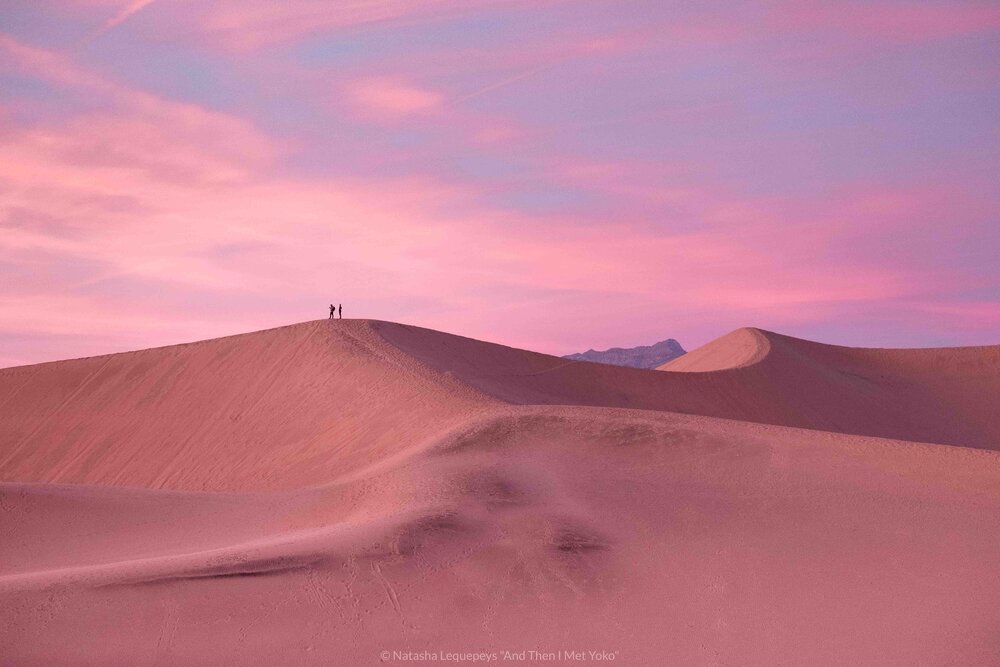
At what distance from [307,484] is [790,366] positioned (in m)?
25.3

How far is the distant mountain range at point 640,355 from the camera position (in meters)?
121

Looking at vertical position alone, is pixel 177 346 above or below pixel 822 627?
above

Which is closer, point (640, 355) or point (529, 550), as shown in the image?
point (529, 550)

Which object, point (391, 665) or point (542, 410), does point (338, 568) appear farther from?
point (542, 410)

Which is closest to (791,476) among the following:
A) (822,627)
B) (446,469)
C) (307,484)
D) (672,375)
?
(822,627)

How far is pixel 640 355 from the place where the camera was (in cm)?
12394

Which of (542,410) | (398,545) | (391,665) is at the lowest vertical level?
(391,665)

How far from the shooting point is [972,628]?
1073 cm

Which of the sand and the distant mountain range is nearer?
the sand

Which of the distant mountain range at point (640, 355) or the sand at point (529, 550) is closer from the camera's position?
the sand at point (529, 550)

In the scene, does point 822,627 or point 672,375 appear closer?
point 822,627

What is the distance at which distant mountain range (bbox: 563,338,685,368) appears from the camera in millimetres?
121125

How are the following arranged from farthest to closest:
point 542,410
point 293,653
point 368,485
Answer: point 542,410, point 368,485, point 293,653

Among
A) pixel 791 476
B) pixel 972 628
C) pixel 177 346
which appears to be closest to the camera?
pixel 972 628
